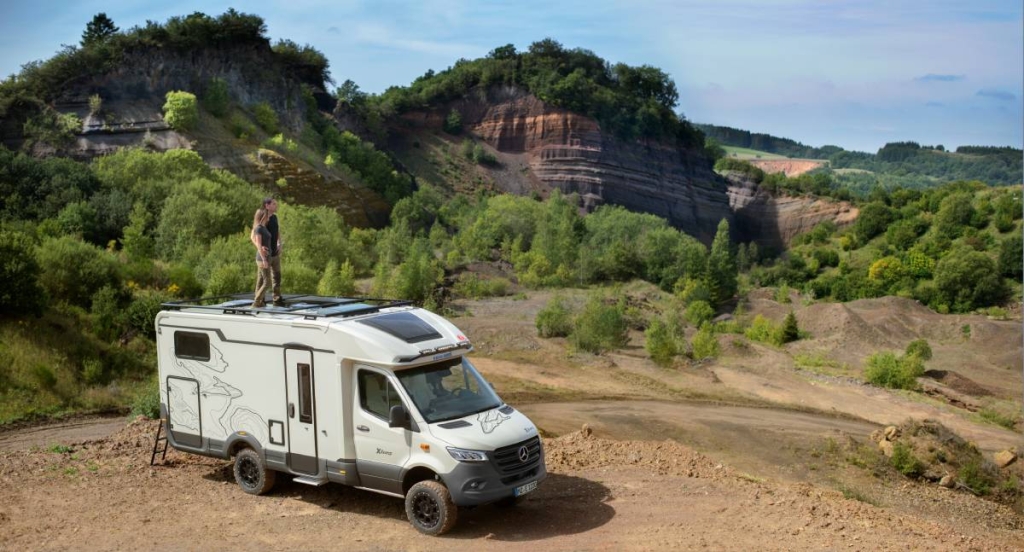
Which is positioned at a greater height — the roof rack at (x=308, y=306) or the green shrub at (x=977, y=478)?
the roof rack at (x=308, y=306)

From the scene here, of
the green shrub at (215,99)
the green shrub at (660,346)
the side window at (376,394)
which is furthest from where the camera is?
the green shrub at (215,99)

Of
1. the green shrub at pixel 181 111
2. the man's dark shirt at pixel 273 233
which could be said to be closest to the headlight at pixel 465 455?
the man's dark shirt at pixel 273 233

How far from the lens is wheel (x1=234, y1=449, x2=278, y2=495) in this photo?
1241cm

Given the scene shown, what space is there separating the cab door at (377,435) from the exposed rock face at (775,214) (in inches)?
3520

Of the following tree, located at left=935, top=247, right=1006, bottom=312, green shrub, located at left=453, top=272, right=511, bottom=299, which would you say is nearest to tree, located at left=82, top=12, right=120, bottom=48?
green shrub, located at left=453, top=272, right=511, bottom=299

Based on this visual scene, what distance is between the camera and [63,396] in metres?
22.9

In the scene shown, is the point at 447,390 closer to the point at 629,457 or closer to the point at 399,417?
the point at 399,417

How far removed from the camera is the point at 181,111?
51.7m

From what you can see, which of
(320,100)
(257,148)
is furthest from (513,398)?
(320,100)

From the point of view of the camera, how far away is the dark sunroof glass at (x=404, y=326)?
452 inches

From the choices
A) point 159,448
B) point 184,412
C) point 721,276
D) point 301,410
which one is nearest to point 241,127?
point 721,276

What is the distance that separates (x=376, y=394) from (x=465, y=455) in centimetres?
154

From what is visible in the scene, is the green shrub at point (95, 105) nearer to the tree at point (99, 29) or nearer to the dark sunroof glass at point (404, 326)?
the tree at point (99, 29)

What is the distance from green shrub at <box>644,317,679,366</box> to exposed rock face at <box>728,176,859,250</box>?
63.9 m
